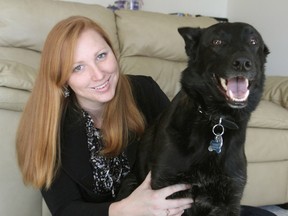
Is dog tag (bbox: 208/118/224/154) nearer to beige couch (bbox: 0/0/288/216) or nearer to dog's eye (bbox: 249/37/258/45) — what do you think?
dog's eye (bbox: 249/37/258/45)

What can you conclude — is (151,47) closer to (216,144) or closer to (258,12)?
(258,12)

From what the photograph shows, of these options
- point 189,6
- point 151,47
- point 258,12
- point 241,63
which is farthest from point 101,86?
point 189,6

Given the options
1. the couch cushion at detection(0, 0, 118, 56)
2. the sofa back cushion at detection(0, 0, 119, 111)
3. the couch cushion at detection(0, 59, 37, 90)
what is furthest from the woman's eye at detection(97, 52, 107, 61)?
the couch cushion at detection(0, 0, 118, 56)

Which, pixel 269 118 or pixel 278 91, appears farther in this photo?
pixel 278 91

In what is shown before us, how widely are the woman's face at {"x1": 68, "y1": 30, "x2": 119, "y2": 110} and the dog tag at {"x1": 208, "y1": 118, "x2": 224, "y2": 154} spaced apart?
397mm

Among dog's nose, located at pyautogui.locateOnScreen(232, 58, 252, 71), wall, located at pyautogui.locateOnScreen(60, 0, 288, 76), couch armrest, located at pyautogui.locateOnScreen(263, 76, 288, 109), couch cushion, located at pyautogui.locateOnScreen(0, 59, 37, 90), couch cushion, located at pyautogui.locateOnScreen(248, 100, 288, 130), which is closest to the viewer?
dog's nose, located at pyautogui.locateOnScreen(232, 58, 252, 71)

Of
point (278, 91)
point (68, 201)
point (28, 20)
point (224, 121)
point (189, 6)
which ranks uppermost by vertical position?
point (189, 6)

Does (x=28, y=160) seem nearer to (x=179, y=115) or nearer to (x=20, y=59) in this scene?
(x=179, y=115)

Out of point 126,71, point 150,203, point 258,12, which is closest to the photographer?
point 150,203

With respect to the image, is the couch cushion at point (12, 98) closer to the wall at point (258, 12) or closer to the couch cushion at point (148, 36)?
the couch cushion at point (148, 36)

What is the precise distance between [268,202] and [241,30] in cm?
142

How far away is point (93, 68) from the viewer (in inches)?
47.4

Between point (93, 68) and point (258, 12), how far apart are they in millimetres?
2829

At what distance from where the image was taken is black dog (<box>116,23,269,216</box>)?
1.13 meters
